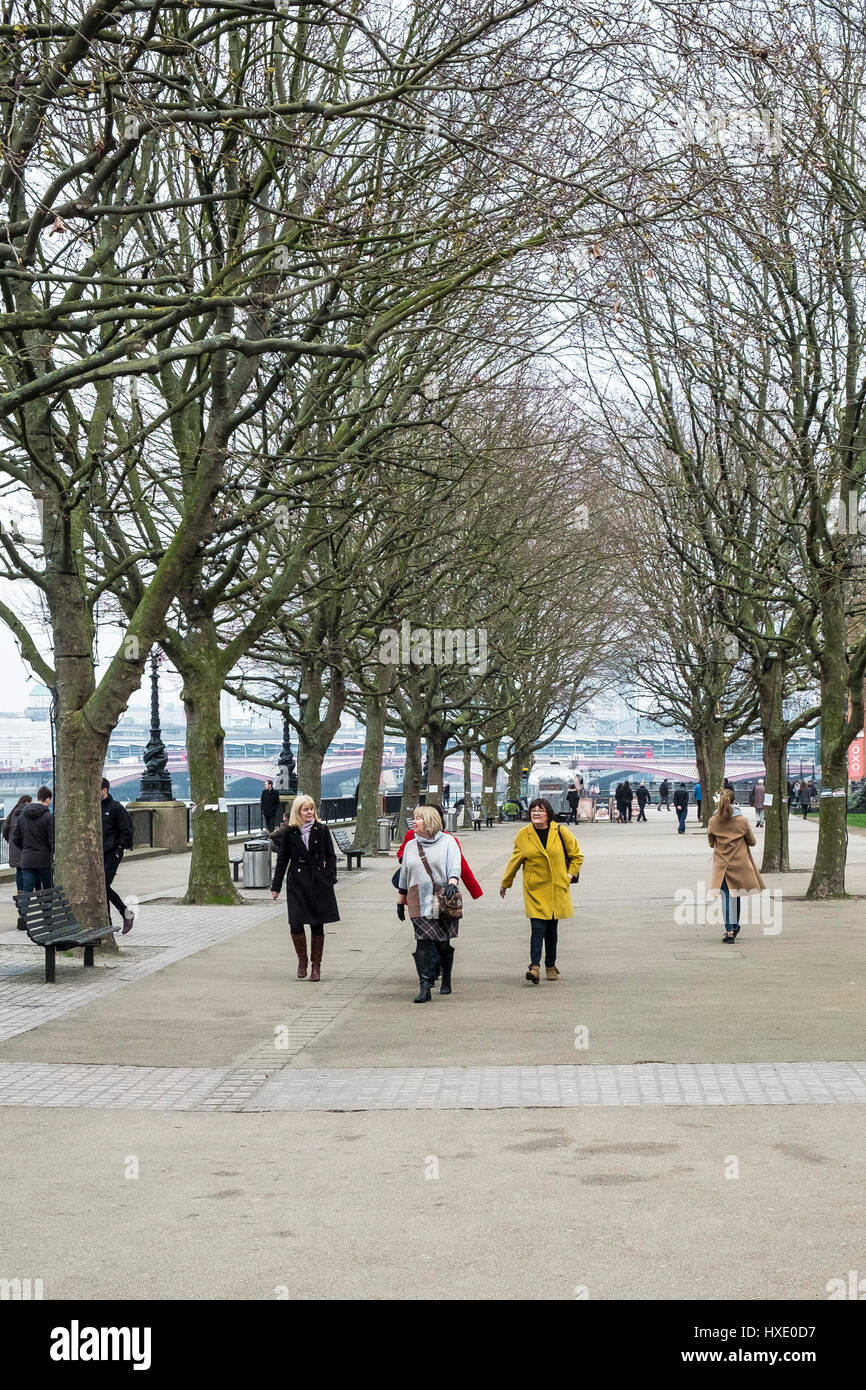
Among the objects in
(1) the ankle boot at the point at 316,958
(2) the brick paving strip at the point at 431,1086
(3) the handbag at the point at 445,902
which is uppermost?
(3) the handbag at the point at 445,902

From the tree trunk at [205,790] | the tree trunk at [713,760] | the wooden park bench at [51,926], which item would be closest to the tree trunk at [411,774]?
the tree trunk at [713,760]

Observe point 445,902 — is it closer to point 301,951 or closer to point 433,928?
point 433,928

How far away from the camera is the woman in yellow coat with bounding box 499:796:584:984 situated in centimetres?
1393

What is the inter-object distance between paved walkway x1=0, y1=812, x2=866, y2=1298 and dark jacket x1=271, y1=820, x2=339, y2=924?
663mm

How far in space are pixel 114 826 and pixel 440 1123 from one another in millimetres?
10451

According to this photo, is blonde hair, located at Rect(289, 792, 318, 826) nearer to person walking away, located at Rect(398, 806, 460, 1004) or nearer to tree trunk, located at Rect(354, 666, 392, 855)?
person walking away, located at Rect(398, 806, 460, 1004)

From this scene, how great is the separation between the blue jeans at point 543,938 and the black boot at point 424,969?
1030mm

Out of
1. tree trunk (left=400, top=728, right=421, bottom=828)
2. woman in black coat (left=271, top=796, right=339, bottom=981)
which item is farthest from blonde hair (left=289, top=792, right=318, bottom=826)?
tree trunk (left=400, top=728, right=421, bottom=828)

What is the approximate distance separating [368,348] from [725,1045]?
5.69 meters

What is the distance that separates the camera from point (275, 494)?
57.1 feet

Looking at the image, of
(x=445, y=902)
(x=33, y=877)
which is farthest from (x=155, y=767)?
(x=445, y=902)

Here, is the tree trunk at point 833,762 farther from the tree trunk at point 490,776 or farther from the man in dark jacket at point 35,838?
the tree trunk at point 490,776

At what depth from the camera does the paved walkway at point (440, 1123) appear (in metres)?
5.98
